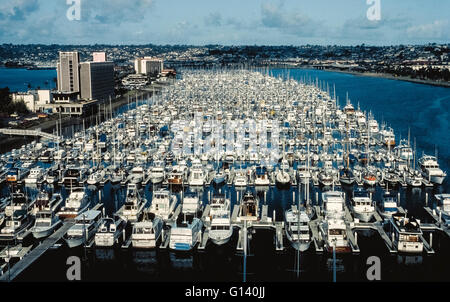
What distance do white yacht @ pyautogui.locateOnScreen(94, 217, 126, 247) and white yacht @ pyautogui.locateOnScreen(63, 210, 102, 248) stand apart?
358 mm

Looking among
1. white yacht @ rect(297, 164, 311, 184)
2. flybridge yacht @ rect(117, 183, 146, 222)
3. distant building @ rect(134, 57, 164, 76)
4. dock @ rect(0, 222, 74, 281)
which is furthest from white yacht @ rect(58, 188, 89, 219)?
distant building @ rect(134, 57, 164, 76)

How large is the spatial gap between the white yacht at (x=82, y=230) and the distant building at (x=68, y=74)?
34.3m

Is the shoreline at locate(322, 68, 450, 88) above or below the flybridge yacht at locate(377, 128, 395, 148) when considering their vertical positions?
above

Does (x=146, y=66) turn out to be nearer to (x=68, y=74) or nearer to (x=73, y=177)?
(x=68, y=74)

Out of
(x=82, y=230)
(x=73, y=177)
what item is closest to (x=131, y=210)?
(x=82, y=230)

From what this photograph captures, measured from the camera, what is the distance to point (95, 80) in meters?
49.2

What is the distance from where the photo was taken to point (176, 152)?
2577 cm

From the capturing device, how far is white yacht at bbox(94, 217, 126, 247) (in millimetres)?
14109

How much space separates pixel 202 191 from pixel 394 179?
24.4ft

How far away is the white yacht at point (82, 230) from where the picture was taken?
14156mm

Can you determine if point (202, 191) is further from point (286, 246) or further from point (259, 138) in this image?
point (259, 138)

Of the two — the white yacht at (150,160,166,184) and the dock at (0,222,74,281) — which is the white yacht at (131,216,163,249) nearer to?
the dock at (0,222,74,281)
